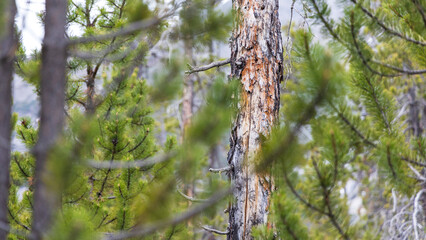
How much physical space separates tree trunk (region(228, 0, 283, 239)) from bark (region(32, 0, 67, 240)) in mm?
1660

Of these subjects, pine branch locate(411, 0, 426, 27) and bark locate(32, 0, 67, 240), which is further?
pine branch locate(411, 0, 426, 27)

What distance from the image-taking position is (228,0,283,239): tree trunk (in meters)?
3.25

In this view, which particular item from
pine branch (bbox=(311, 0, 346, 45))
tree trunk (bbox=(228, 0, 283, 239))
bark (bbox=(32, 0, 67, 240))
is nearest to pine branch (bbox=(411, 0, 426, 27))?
pine branch (bbox=(311, 0, 346, 45))

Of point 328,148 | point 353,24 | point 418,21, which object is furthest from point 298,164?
point 418,21

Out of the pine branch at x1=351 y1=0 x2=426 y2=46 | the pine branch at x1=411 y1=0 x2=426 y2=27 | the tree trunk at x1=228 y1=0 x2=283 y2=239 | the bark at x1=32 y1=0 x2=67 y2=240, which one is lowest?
the bark at x1=32 y1=0 x2=67 y2=240

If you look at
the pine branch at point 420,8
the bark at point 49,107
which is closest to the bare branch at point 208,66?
the pine branch at point 420,8

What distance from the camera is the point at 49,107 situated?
71.9 inches

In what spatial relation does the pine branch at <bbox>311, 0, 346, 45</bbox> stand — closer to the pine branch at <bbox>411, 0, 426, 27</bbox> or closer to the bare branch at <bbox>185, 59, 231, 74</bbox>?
the pine branch at <bbox>411, 0, 426, 27</bbox>

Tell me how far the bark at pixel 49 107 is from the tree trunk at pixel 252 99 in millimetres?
1660

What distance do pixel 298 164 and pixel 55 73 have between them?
1.28 meters

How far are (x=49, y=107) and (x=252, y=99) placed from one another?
188cm

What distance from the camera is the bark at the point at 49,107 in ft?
5.64

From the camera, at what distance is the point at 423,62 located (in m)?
3.69

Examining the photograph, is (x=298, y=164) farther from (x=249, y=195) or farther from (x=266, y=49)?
(x=266, y=49)
